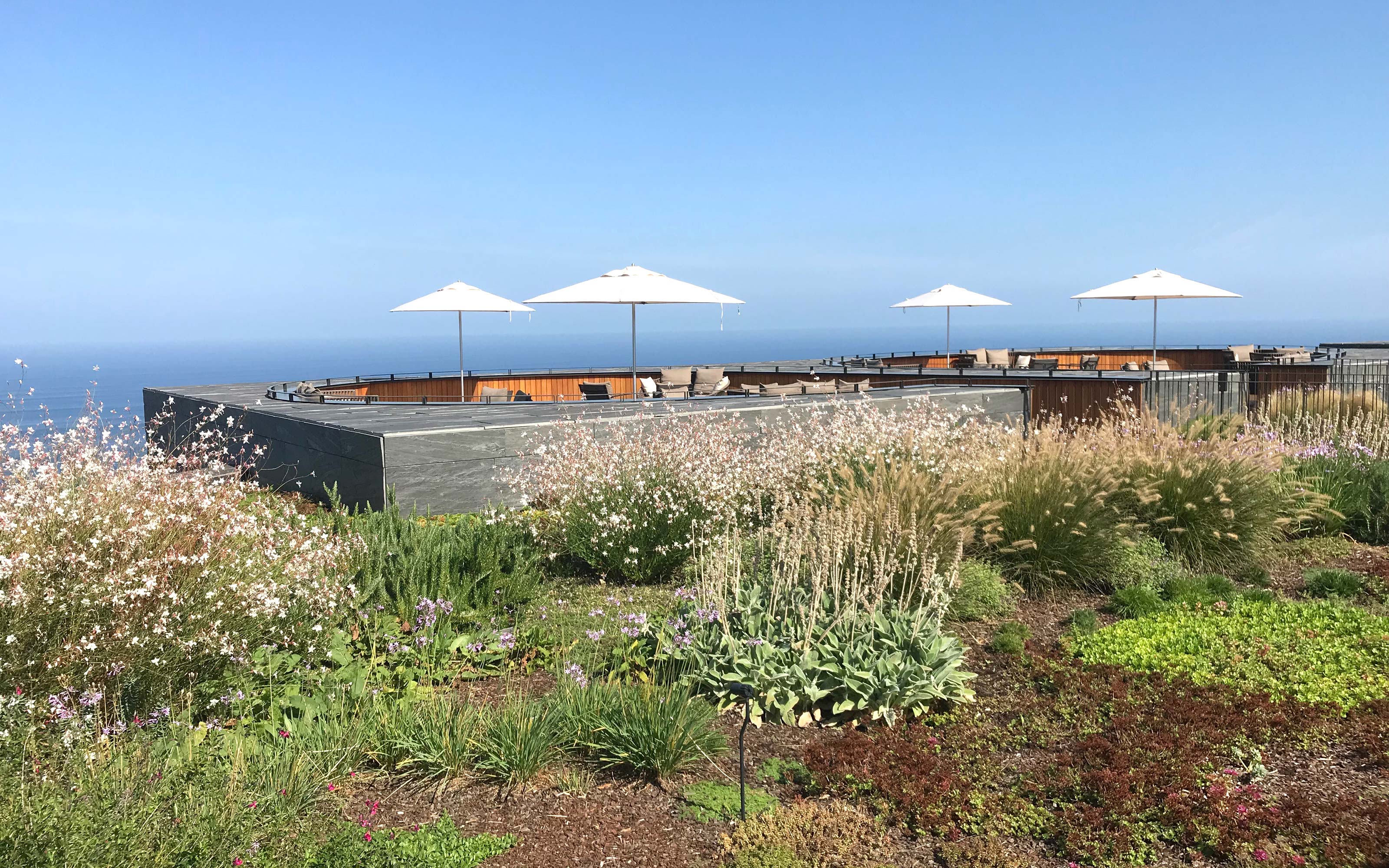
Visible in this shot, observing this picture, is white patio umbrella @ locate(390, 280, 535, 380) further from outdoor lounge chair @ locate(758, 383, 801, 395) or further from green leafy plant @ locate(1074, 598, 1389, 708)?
green leafy plant @ locate(1074, 598, 1389, 708)

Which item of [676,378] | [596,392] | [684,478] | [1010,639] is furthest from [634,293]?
[1010,639]

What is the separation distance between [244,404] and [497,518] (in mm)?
6240

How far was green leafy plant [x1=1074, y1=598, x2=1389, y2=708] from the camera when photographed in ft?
15.4

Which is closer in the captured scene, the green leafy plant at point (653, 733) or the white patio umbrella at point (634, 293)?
the green leafy plant at point (653, 733)

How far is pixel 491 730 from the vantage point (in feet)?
12.7

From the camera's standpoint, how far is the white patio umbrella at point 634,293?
14.1 metres

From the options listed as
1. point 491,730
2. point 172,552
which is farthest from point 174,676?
point 491,730

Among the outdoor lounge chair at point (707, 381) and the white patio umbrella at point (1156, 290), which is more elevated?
the white patio umbrella at point (1156, 290)

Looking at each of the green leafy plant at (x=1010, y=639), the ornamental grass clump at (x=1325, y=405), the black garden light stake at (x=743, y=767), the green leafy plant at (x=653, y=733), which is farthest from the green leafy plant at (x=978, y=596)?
the ornamental grass clump at (x=1325, y=405)

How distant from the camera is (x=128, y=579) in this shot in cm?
401

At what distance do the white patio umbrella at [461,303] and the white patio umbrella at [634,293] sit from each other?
4.48 feet

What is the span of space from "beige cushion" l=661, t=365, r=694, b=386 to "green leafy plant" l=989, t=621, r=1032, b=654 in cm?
1197

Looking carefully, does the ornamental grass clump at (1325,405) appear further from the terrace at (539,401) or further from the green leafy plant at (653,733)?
the green leafy plant at (653,733)

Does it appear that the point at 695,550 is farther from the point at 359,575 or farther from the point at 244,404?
the point at 244,404
